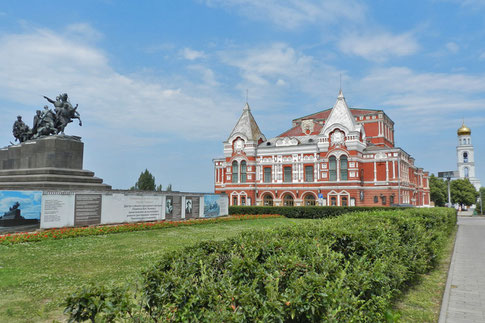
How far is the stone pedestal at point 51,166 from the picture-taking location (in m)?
20.1

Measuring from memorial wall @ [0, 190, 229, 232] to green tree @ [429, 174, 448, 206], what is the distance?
65.4 meters

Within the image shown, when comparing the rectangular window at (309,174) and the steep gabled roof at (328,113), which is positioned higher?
the steep gabled roof at (328,113)

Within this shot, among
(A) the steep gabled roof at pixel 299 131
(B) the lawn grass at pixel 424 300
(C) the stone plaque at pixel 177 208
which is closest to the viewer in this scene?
(B) the lawn grass at pixel 424 300

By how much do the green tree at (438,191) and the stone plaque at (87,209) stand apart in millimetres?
71843

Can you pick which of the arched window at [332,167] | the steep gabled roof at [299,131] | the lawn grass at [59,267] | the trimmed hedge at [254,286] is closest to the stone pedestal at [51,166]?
the lawn grass at [59,267]

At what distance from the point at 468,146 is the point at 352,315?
371 ft

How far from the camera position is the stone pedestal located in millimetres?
20109

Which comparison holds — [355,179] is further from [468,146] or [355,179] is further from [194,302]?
[468,146]

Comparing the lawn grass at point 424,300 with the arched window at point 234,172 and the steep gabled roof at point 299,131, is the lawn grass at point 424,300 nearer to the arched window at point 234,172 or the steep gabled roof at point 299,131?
the arched window at point 234,172

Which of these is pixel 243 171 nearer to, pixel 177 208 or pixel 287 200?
pixel 287 200

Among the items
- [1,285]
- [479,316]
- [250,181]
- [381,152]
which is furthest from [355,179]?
[1,285]

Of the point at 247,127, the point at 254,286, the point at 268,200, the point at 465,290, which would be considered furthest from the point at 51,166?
the point at 247,127

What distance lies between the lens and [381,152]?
39.2 m

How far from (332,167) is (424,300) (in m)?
33.9
